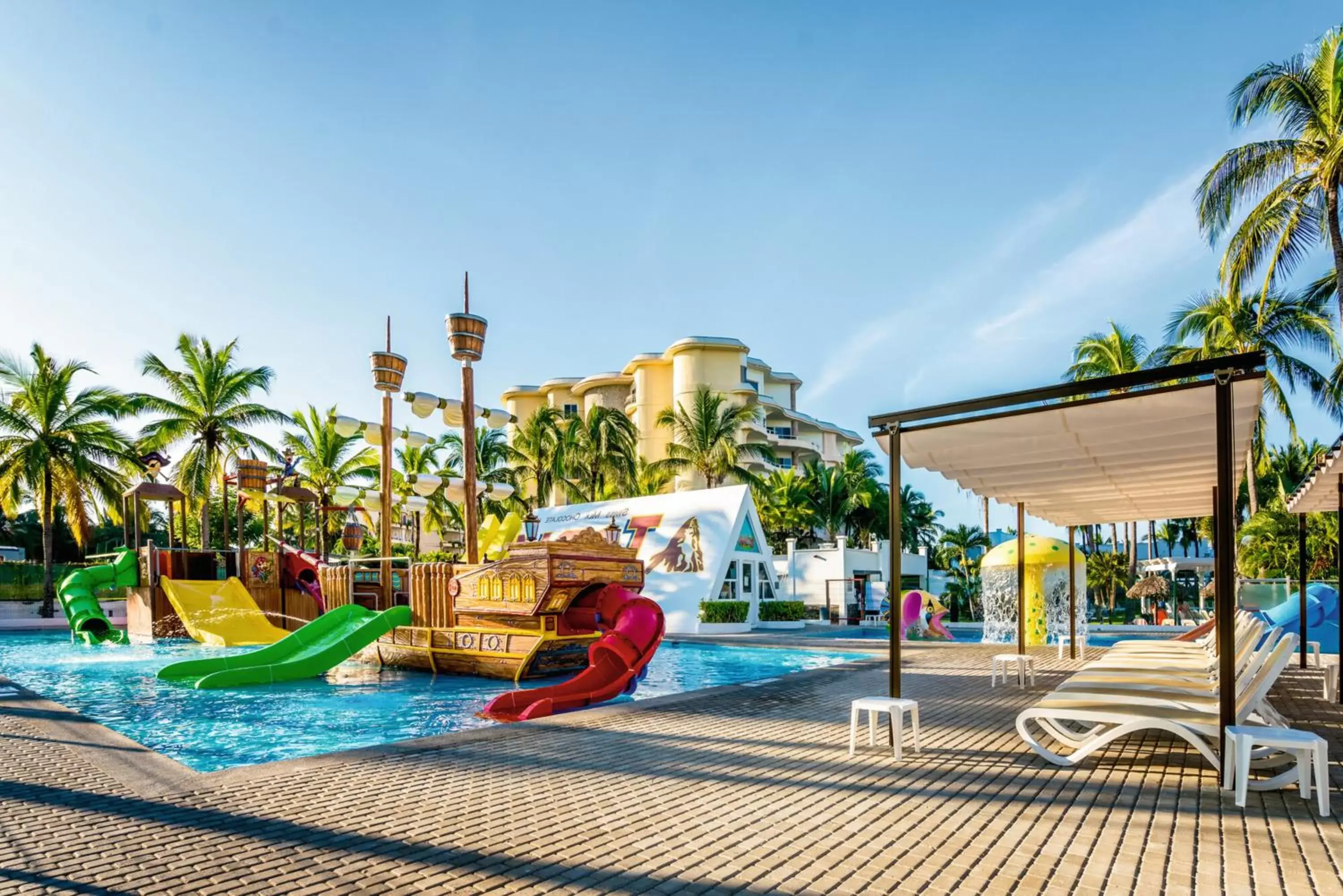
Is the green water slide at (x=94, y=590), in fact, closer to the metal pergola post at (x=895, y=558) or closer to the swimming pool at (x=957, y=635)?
the swimming pool at (x=957, y=635)

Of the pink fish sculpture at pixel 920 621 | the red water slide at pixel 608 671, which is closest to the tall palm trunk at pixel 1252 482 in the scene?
the pink fish sculpture at pixel 920 621

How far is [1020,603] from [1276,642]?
17.4 feet

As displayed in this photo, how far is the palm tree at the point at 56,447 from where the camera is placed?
2647 cm

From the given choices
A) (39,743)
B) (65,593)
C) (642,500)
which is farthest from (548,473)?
(39,743)

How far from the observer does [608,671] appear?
11.1m

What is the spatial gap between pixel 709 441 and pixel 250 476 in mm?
18233

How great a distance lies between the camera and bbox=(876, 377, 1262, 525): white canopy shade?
6.26m

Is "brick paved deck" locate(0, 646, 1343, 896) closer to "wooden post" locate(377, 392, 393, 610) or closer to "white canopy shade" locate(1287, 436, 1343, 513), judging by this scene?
"white canopy shade" locate(1287, 436, 1343, 513)

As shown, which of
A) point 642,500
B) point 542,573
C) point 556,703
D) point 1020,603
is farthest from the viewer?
point 642,500

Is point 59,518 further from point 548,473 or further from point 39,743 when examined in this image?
point 39,743

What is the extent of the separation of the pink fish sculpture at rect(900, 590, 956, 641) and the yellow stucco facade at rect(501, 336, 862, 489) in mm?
20695

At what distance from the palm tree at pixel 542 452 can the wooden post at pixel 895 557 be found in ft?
96.9

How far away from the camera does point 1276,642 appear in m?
6.23

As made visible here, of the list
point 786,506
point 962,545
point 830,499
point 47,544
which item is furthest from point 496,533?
point 962,545
